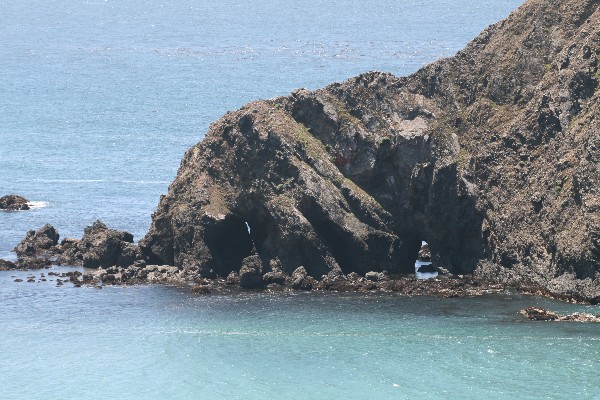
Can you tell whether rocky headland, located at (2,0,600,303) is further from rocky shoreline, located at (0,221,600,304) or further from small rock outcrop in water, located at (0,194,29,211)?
small rock outcrop in water, located at (0,194,29,211)

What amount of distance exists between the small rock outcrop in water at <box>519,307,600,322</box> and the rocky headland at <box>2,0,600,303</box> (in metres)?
5.25

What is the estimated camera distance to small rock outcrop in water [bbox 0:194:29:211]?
126812 millimetres

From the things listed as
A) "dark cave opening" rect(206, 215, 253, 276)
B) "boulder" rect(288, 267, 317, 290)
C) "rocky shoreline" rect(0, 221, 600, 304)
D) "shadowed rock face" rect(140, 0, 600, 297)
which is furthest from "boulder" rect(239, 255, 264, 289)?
"dark cave opening" rect(206, 215, 253, 276)

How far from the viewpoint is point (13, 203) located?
12769 centimetres

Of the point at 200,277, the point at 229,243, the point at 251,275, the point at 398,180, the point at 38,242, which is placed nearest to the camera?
the point at 251,275

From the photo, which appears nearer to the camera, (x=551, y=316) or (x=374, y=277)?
(x=551, y=316)

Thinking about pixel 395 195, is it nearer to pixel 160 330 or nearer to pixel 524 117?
pixel 524 117

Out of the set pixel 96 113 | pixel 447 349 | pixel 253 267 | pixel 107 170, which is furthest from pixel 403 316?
pixel 96 113

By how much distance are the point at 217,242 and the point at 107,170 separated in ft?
165

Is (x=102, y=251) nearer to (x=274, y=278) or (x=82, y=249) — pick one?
(x=82, y=249)

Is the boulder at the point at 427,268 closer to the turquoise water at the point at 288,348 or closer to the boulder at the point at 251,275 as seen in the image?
the turquoise water at the point at 288,348

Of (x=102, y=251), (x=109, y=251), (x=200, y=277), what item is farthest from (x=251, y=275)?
(x=102, y=251)

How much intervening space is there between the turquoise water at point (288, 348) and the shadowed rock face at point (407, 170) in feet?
15.9

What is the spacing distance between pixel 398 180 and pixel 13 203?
44.7m
